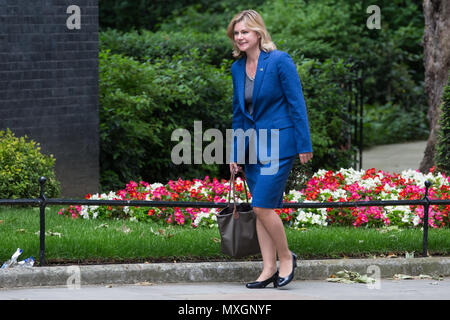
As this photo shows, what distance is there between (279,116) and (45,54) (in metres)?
4.39

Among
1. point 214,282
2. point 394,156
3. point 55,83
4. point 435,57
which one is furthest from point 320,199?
point 394,156

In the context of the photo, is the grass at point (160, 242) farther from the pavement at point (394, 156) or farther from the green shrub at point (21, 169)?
the pavement at point (394, 156)

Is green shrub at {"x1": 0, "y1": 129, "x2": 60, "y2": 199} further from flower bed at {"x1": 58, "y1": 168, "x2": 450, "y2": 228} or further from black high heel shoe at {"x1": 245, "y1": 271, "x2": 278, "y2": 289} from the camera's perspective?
black high heel shoe at {"x1": 245, "y1": 271, "x2": 278, "y2": 289}

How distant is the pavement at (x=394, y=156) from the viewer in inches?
569

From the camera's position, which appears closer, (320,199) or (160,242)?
(160,242)

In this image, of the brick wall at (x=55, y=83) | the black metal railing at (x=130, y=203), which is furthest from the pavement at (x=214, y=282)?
the brick wall at (x=55, y=83)

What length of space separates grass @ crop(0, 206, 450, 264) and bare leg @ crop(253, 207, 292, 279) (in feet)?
2.58

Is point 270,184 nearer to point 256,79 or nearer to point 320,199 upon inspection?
point 256,79

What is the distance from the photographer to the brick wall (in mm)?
9430

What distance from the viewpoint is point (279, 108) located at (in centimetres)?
616

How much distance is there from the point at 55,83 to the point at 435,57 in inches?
201

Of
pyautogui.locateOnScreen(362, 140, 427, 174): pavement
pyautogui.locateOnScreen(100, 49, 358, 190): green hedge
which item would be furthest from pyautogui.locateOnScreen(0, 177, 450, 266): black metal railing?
pyautogui.locateOnScreen(362, 140, 427, 174): pavement

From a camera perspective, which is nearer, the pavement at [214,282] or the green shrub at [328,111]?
the pavement at [214,282]

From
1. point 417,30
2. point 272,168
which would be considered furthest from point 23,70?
point 417,30
